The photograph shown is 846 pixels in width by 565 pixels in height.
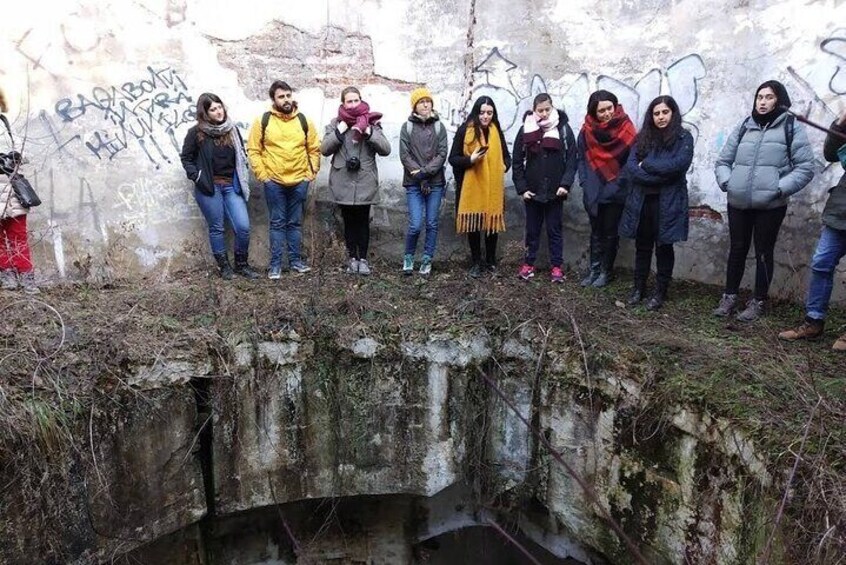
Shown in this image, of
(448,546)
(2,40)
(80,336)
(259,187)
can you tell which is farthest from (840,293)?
(2,40)

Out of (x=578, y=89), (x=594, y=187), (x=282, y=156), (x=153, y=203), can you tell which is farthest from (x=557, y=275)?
(x=153, y=203)

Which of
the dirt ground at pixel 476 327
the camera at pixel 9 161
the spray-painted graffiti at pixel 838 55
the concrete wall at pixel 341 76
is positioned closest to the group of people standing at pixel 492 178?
the dirt ground at pixel 476 327

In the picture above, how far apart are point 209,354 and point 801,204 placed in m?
4.36

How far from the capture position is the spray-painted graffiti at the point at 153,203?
516cm

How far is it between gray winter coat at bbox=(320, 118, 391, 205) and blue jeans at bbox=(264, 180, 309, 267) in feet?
0.97

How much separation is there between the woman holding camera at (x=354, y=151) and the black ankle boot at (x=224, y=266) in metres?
1.07

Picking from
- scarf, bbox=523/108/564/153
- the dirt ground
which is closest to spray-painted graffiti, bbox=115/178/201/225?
the dirt ground

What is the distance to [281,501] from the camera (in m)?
4.43

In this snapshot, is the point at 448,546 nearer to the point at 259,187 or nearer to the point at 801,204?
the point at 259,187

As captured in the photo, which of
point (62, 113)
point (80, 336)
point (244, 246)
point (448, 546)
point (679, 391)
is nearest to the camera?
point (679, 391)

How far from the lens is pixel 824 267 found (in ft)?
12.4

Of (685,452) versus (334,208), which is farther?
(334,208)

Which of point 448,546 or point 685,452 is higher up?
point 685,452

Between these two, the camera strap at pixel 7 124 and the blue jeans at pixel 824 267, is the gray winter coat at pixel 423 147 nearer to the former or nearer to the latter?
the blue jeans at pixel 824 267
